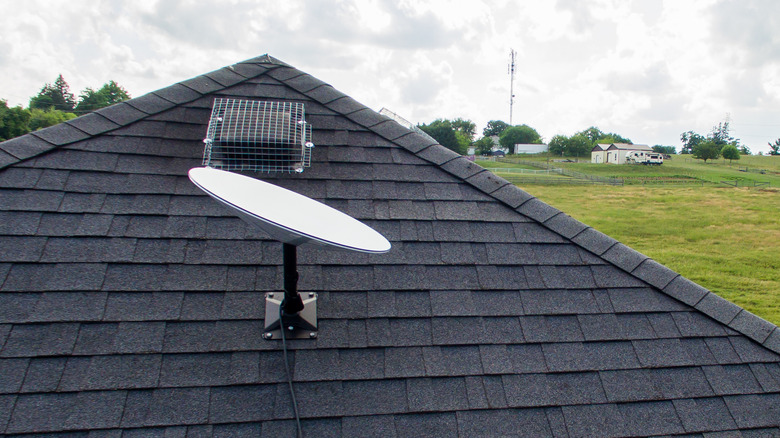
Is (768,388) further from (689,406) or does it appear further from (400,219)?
(400,219)

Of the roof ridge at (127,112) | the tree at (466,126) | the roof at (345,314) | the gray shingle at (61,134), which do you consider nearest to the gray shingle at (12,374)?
the roof at (345,314)

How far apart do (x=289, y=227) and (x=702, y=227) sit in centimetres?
2285

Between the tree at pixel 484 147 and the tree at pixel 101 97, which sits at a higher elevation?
the tree at pixel 101 97

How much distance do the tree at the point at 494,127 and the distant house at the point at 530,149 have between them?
20.9 metres

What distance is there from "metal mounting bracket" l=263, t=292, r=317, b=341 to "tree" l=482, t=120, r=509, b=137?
98.9 meters

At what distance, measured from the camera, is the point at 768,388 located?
2471 mm

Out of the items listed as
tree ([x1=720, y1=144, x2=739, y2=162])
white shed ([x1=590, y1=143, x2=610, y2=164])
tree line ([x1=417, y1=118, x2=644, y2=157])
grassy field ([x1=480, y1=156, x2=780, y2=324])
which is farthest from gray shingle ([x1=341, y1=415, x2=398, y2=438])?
tree ([x1=720, y1=144, x2=739, y2=162])

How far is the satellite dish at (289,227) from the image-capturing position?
5.91 ft

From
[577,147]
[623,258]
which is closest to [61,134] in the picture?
[623,258]

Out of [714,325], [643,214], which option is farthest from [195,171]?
[643,214]

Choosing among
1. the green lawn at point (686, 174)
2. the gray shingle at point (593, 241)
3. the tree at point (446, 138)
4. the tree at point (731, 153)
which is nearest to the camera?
the gray shingle at point (593, 241)

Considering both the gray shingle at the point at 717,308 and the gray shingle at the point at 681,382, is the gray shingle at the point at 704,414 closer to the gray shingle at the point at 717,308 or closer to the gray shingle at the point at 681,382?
the gray shingle at the point at 681,382

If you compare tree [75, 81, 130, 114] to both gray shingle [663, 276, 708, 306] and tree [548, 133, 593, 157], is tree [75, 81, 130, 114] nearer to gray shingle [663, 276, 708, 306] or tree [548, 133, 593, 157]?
tree [548, 133, 593, 157]

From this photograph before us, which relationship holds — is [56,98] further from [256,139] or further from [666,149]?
[666,149]
